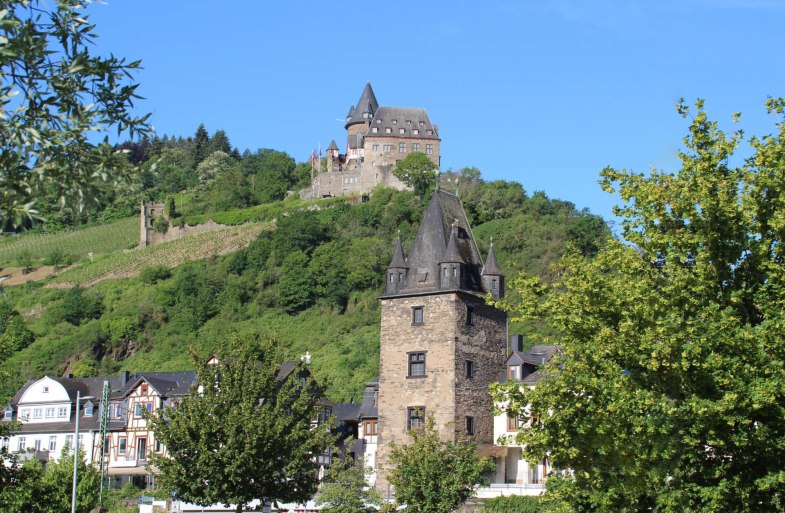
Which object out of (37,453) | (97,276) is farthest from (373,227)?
(37,453)

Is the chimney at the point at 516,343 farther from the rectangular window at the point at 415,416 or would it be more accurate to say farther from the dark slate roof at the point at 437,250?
the rectangular window at the point at 415,416

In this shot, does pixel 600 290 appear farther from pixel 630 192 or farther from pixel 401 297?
pixel 401 297

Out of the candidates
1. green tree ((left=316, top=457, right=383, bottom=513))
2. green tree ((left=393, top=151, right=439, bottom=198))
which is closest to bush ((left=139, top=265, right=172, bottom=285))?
green tree ((left=393, top=151, right=439, bottom=198))

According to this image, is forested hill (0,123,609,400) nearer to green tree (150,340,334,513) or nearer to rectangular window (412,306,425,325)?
rectangular window (412,306,425,325)

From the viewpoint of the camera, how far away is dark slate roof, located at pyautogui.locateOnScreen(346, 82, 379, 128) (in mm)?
134625

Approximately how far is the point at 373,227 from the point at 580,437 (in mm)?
92084

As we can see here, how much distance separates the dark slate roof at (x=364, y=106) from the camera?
135 metres

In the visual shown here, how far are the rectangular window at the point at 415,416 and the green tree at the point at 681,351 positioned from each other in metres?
20.4

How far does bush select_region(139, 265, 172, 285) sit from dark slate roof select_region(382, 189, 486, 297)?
70.9 metres

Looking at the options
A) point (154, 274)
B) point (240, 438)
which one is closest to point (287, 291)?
point (154, 274)

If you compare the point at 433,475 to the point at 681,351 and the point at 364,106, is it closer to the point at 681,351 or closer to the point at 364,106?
the point at 681,351

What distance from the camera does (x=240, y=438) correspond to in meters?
34.7

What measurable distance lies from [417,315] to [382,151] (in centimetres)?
8187

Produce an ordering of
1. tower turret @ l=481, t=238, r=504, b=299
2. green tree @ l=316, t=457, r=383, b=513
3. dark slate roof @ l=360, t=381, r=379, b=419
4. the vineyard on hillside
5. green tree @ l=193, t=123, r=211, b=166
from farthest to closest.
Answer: green tree @ l=193, t=123, r=211, b=166, the vineyard on hillside, dark slate roof @ l=360, t=381, r=379, b=419, tower turret @ l=481, t=238, r=504, b=299, green tree @ l=316, t=457, r=383, b=513
